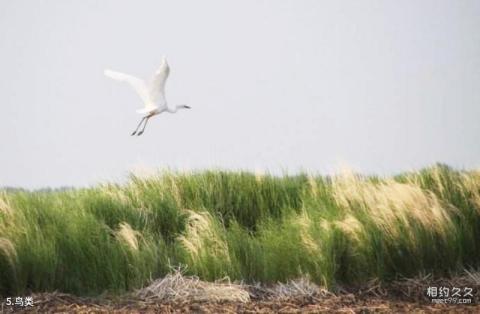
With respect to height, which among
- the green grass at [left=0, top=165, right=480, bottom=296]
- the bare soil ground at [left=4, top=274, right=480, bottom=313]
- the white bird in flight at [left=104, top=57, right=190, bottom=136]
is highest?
the white bird in flight at [left=104, top=57, right=190, bottom=136]

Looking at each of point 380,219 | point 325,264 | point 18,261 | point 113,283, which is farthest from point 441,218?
point 18,261

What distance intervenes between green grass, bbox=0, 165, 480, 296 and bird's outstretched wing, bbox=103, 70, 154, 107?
3.34ft

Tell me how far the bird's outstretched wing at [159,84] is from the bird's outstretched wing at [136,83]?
64 millimetres

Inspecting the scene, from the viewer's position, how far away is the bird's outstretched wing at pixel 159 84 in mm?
7102

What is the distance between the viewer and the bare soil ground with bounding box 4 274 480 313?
5.03 metres

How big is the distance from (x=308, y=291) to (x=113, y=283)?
1555 millimetres

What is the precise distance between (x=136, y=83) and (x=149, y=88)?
1.38 feet

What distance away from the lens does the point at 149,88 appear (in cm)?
765

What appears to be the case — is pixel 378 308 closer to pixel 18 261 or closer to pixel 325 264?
pixel 325 264

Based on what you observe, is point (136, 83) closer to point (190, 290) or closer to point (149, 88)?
point (149, 88)

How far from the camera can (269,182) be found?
8.49 meters

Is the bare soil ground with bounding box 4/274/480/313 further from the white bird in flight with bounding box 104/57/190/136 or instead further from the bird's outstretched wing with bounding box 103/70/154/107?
the bird's outstretched wing with bounding box 103/70/154/107

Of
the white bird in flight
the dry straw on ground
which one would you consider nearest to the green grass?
the dry straw on ground

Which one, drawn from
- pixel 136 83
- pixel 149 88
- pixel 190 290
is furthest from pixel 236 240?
pixel 136 83
